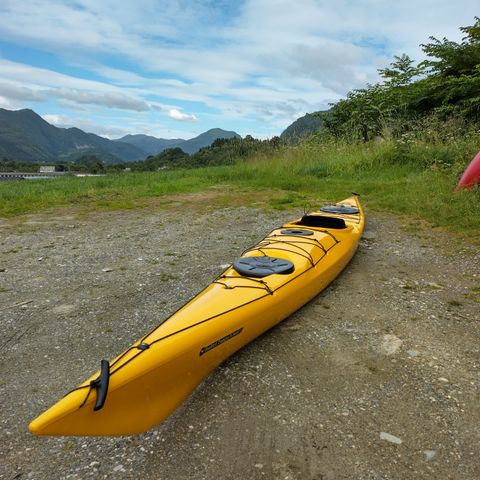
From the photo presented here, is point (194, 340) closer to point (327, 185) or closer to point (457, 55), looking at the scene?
point (327, 185)

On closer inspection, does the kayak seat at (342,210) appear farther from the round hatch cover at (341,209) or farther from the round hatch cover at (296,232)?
the round hatch cover at (296,232)

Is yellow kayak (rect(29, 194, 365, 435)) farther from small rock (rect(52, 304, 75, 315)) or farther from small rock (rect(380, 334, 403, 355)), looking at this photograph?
small rock (rect(52, 304, 75, 315))

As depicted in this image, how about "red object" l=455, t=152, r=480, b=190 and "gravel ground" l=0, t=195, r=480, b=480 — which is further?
"red object" l=455, t=152, r=480, b=190

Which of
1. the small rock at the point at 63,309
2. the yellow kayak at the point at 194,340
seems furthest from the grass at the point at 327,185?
the small rock at the point at 63,309

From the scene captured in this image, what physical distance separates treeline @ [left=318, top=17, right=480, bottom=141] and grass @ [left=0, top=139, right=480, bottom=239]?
1348mm

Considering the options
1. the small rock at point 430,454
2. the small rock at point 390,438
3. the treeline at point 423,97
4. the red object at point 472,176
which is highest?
the treeline at point 423,97

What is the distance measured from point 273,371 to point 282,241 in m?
1.92

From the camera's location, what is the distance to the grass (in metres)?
7.32

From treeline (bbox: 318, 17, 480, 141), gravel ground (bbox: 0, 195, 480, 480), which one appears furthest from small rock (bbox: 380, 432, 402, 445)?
treeline (bbox: 318, 17, 480, 141)

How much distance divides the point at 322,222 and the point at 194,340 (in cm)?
310

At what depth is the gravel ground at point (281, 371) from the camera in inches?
87.6

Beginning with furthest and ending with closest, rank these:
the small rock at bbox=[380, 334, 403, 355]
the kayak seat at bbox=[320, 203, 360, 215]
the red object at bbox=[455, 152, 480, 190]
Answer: the red object at bbox=[455, 152, 480, 190], the kayak seat at bbox=[320, 203, 360, 215], the small rock at bbox=[380, 334, 403, 355]

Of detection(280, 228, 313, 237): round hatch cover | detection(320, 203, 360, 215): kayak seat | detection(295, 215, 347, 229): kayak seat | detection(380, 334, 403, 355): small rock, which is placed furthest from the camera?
detection(320, 203, 360, 215): kayak seat

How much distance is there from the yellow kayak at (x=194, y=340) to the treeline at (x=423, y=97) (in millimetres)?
8484
